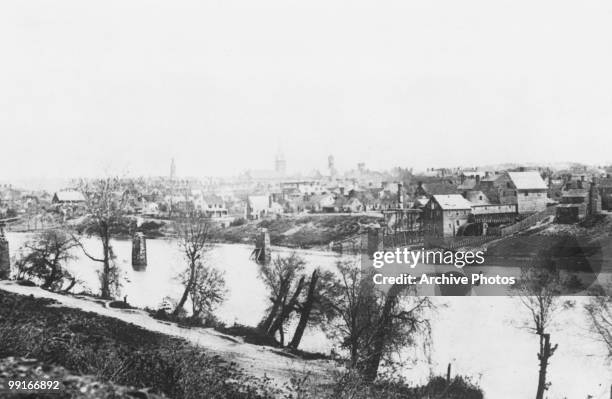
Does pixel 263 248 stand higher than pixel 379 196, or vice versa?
pixel 379 196

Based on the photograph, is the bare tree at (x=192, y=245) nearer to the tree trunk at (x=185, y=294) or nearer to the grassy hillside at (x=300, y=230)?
the tree trunk at (x=185, y=294)

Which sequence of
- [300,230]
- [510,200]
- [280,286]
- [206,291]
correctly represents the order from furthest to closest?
[300,230]
[206,291]
[280,286]
[510,200]

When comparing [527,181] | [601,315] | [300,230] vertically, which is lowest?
[601,315]

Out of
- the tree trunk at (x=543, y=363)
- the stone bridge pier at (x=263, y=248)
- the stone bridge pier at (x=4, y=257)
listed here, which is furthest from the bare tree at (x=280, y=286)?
the stone bridge pier at (x=4, y=257)

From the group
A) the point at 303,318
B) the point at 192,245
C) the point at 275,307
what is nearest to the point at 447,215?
the point at 303,318

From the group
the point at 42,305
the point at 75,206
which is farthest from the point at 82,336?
the point at 75,206

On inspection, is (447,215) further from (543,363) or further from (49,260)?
(49,260)
